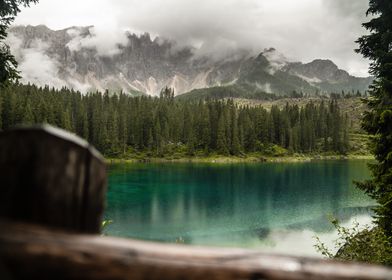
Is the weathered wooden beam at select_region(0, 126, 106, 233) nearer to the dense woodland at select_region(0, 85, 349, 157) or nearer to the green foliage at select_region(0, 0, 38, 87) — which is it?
the green foliage at select_region(0, 0, 38, 87)

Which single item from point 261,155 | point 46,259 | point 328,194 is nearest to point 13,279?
point 46,259

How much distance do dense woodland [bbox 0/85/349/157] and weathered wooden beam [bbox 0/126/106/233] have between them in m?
135

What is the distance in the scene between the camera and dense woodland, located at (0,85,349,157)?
15012cm

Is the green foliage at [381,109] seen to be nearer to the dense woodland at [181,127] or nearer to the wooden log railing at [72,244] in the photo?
the wooden log railing at [72,244]

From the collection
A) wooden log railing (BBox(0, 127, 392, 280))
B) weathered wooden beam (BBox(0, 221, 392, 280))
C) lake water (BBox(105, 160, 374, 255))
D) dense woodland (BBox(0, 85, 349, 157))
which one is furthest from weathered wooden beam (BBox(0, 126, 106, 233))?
dense woodland (BBox(0, 85, 349, 157))

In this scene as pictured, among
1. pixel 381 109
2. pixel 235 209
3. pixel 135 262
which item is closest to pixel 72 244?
pixel 135 262

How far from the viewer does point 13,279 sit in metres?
1.58

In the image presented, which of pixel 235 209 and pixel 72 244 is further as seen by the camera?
pixel 235 209

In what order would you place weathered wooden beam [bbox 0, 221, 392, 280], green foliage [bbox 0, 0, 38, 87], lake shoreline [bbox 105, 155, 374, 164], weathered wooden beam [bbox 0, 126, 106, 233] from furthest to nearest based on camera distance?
lake shoreline [bbox 105, 155, 374, 164] < green foliage [bbox 0, 0, 38, 87] < weathered wooden beam [bbox 0, 126, 106, 233] < weathered wooden beam [bbox 0, 221, 392, 280]

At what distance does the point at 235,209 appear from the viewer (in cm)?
5534

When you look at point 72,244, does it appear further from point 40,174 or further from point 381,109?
point 381,109

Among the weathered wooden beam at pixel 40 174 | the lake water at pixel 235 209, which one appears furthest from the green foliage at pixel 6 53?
the lake water at pixel 235 209

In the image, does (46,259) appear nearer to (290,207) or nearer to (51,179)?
(51,179)

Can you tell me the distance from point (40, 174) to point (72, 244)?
0.38 meters
